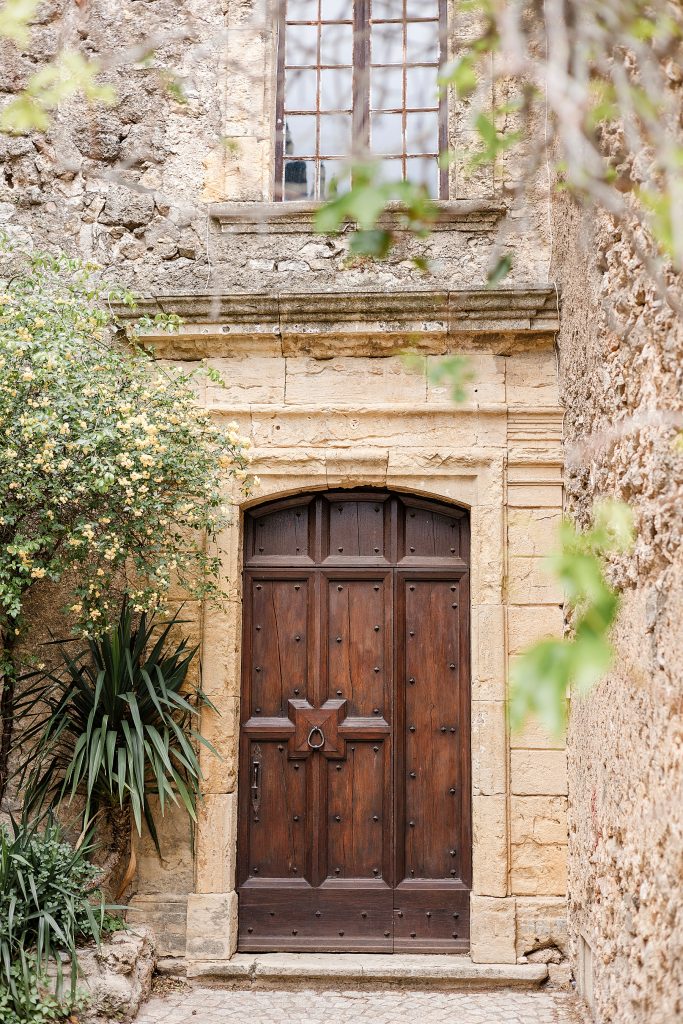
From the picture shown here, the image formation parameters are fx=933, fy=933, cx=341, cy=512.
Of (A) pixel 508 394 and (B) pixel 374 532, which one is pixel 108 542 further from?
(A) pixel 508 394

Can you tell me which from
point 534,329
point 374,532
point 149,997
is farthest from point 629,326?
point 149,997

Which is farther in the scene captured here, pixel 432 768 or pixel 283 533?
pixel 283 533

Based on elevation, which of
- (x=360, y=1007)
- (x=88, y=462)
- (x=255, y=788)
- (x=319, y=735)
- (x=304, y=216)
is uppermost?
(x=304, y=216)

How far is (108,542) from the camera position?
159 inches

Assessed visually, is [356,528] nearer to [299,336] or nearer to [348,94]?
[299,336]

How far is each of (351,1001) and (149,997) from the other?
0.90m

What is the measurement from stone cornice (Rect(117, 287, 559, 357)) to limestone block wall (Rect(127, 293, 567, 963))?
0.04 ft

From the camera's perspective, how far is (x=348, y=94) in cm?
522

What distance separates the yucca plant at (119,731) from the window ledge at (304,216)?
6.86ft

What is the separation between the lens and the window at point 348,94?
5.15 metres

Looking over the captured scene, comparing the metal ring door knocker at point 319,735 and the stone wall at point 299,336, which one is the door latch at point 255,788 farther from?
the metal ring door knocker at point 319,735

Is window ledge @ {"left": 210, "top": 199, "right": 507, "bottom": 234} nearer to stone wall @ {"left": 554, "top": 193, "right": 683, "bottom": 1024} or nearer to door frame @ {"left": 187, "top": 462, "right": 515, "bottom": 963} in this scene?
stone wall @ {"left": 554, "top": 193, "right": 683, "bottom": 1024}

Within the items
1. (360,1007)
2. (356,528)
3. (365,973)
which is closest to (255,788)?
(365,973)

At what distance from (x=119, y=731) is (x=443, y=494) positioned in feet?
6.38
